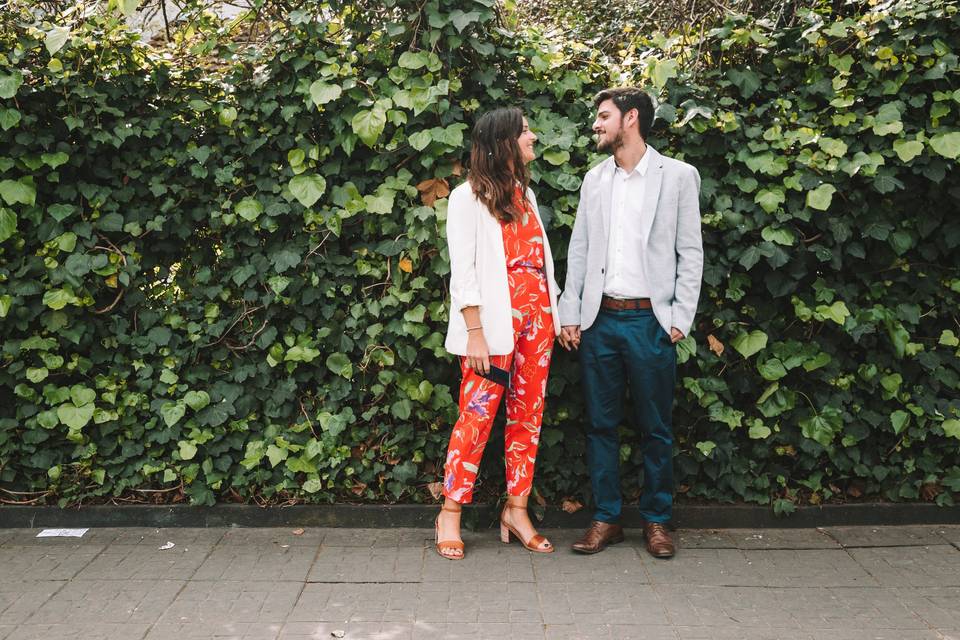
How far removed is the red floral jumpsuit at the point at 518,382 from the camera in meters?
3.67

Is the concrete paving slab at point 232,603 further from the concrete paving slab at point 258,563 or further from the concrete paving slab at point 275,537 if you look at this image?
the concrete paving slab at point 275,537

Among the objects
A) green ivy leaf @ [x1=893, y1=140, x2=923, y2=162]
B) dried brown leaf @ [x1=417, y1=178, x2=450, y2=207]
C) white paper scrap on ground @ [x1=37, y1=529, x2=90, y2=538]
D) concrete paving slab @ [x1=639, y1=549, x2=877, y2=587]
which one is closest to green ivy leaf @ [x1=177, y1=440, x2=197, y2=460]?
white paper scrap on ground @ [x1=37, y1=529, x2=90, y2=538]

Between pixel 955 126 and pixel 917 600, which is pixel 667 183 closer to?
pixel 955 126

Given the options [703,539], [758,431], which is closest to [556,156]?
[758,431]

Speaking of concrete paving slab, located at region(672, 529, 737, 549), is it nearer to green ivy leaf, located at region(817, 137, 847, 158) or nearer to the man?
the man

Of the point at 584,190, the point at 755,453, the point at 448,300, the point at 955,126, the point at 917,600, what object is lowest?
the point at 917,600

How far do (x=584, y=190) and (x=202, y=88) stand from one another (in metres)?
2.10

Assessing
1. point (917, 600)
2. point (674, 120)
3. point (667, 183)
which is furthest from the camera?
point (674, 120)

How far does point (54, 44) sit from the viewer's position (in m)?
3.66

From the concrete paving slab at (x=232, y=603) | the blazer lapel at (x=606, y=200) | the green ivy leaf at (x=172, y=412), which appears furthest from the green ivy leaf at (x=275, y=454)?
the blazer lapel at (x=606, y=200)

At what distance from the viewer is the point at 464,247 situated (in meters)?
3.54

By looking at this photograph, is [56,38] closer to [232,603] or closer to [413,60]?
[413,60]

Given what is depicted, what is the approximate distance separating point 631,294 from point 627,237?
0.91ft

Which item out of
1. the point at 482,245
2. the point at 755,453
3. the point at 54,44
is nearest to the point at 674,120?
the point at 482,245
